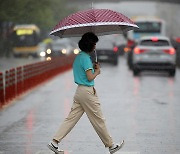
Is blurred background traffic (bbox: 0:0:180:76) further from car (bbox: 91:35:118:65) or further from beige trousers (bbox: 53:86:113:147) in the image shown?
beige trousers (bbox: 53:86:113:147)

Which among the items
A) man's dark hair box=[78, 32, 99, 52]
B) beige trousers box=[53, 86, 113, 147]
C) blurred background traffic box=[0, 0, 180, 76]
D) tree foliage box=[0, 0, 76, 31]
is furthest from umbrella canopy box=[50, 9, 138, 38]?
tree foliage box=[0, 0, 76, 31]

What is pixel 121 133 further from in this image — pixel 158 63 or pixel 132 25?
pixel 158 63

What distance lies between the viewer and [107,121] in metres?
14.7

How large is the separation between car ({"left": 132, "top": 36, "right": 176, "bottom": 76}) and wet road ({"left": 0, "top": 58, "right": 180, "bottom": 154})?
596 cm

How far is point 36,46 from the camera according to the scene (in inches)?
2884

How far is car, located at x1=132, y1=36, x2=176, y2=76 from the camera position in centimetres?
3114

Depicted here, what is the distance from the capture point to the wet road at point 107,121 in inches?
442

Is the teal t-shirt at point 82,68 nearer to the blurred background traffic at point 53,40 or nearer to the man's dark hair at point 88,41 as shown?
the man's dark hair at point 88,41

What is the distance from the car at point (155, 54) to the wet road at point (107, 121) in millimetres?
5956

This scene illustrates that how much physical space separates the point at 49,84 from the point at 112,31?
621 inches

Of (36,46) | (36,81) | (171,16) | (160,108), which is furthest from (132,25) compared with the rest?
(171,16)

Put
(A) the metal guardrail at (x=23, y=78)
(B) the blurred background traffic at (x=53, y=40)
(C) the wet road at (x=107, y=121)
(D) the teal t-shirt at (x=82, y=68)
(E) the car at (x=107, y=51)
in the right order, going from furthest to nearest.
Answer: (E) the car at (x=107, y=51) < (B) the blurred background traffic at (x=53, y=40) < (A) the metal guardrail at (x=23, y=78) < (C) the wet road at (x=107, y=121) < (D) the teal t-shirt at (x=82, y=68)

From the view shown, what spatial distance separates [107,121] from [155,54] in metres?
16.7

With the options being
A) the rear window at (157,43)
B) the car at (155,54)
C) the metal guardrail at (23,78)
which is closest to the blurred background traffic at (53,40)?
the car at (155,54)
